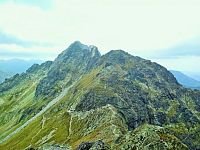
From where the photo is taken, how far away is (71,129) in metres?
194

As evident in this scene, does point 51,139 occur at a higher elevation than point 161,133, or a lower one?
lower

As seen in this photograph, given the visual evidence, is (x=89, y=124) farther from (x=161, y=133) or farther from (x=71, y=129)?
(x=161, y=133)

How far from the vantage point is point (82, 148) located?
292 feet

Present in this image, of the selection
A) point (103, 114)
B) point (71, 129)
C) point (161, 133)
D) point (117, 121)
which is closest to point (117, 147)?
point (161, 133)

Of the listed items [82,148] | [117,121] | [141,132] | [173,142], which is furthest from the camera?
[117,121]

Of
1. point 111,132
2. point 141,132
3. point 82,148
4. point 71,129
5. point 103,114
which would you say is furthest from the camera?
point 71,129

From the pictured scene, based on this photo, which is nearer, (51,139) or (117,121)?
(117,121)

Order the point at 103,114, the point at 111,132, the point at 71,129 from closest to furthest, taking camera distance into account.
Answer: the point at 111,132 < the point at 103,114 < the point at 71,129

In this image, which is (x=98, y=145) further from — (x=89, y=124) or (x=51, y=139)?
(x=51, y=139)

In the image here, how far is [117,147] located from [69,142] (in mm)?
87641

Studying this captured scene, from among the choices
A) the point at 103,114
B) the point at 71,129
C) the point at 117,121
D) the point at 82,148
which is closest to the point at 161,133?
the point at 82,148

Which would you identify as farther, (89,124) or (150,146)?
(89,124)

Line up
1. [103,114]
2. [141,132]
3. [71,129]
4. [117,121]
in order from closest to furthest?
[141,132]
[117,121]
[103,114]
[71,129]

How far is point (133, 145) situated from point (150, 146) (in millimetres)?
4776
